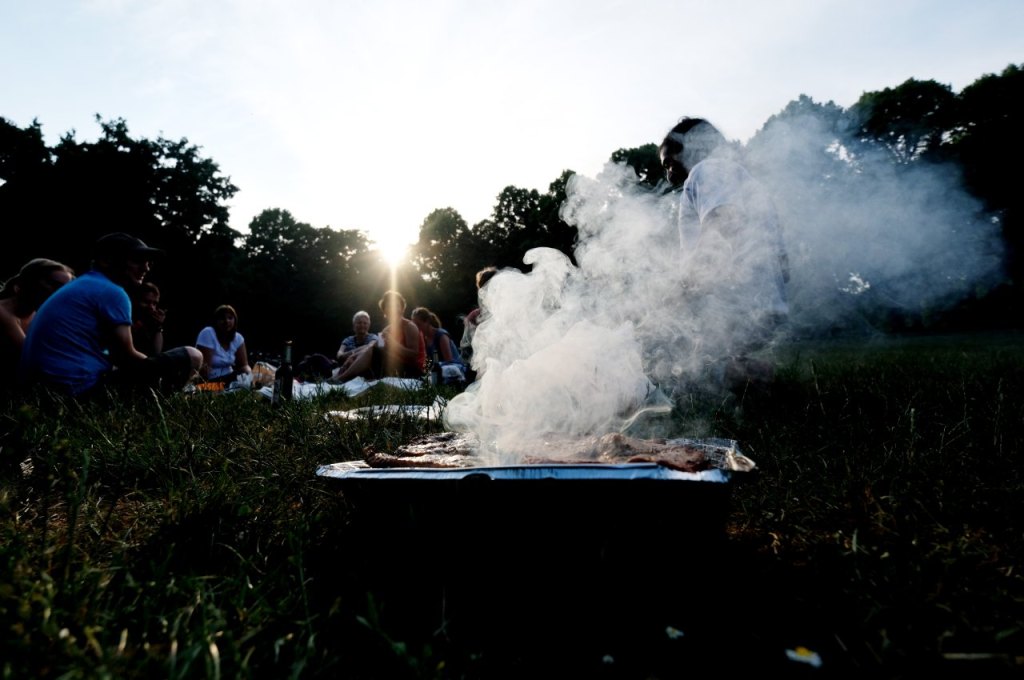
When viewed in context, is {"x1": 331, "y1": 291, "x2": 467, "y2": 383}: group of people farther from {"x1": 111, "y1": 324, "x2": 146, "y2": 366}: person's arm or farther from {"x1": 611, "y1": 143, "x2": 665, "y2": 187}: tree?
{"x1": 611, "y1": 143, "x2": 665, "y2": 187}: tree

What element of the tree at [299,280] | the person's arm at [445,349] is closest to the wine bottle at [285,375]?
the person's arm at [445,349]

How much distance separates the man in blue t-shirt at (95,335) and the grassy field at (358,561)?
1.49 metres

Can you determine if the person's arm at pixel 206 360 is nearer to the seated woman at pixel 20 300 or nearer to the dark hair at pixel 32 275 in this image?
the seated woman at pixel 20 300

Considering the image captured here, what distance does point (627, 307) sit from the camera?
393 cm

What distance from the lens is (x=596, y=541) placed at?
164 centimetres

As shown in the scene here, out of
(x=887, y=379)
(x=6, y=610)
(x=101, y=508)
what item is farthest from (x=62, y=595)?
(x=887, y=379)

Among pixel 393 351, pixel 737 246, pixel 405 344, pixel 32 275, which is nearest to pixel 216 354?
pixel 393 351

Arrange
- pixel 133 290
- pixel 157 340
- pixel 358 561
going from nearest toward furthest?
1. pixel 358 561
2. pixel 133 290
3. pixel 157 340

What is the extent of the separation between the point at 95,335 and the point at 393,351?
3946mm

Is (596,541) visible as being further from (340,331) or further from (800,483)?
(340,331)

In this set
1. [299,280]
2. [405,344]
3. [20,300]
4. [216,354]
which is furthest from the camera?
[299,280]

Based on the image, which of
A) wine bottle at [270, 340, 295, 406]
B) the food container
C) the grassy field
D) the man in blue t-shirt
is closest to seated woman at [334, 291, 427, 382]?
wine bottle at [270, 340, 295, 406]

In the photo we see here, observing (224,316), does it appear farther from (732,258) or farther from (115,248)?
(732,258)

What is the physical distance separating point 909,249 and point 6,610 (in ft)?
35.2
